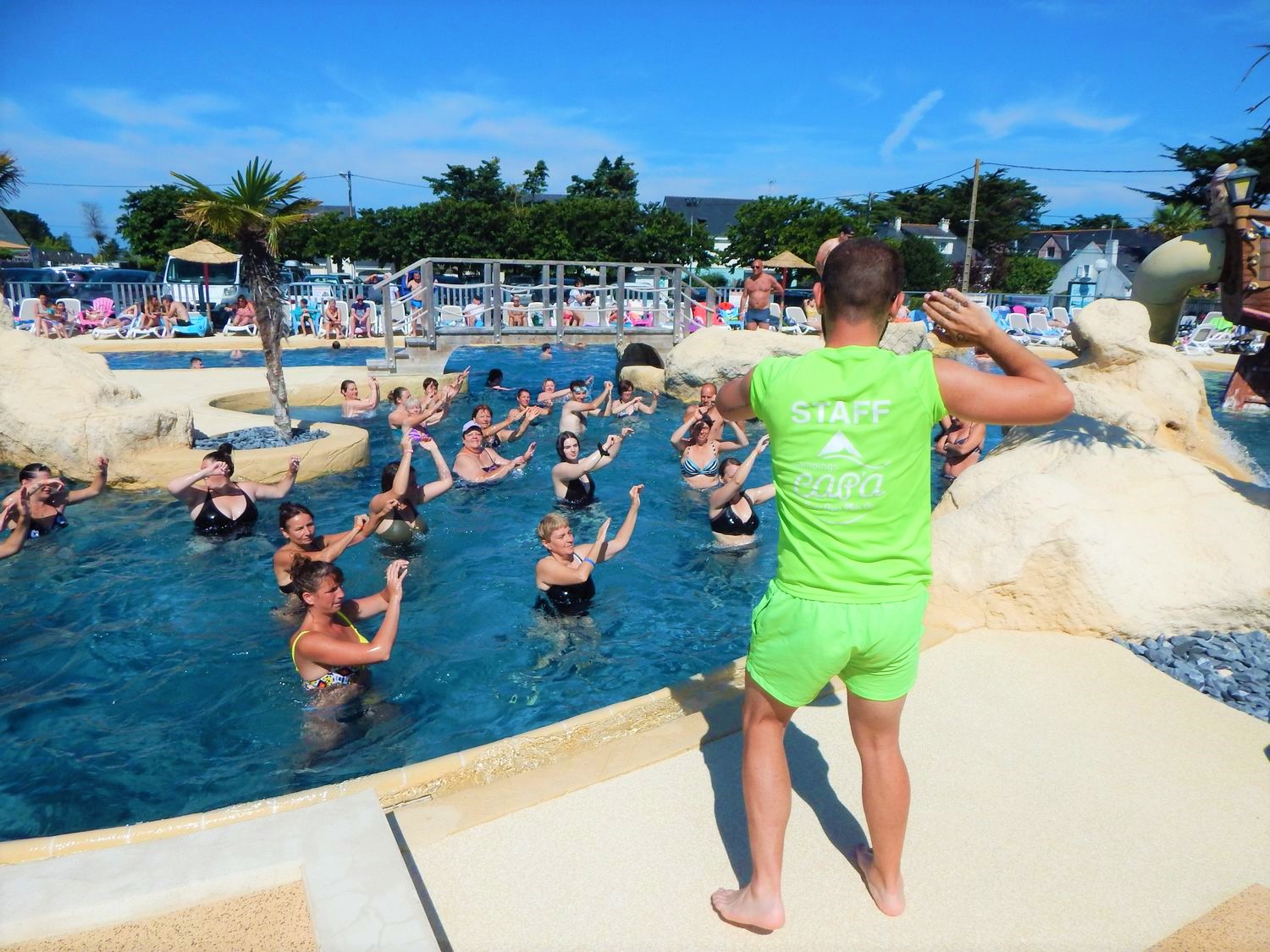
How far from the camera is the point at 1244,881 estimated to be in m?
2.53

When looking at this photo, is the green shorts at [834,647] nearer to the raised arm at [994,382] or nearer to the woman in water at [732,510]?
the raised arm at [994,382]

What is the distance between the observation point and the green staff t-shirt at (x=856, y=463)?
203cm

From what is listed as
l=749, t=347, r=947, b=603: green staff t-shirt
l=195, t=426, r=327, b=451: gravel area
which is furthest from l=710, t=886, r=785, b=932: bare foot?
l=195, t=426, r=327, b=451: gravel area

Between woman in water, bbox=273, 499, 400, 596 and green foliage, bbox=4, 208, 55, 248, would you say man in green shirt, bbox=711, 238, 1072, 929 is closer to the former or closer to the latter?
woman in water, bbox=273, 499, 400, 596

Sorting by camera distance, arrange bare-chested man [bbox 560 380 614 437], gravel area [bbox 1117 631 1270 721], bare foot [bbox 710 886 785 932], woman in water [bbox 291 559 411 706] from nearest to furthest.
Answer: bare foot [bbox 710 886 785 932] → gravel area [bbox 1117 631 1270 721] → woman in water [bbox 291 559 411 706] → bare-chested man [bbox 560 380 614 437]

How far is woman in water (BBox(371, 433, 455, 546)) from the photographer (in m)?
6.70

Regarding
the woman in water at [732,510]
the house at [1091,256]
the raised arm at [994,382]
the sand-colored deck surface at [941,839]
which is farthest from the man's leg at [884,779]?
the house at [1091,256]

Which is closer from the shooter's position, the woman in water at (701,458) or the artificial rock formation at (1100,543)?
the artificial rock formation at (1100,543)

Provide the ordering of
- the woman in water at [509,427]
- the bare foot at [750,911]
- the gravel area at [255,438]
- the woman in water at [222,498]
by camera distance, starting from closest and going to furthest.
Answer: the bare foot at [750,911] < the woman in water at [222,498] < the gravel area at [255,438] < the woman in water at [509,427]

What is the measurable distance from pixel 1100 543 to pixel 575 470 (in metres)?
4.91

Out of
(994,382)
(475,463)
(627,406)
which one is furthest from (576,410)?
(994,382)

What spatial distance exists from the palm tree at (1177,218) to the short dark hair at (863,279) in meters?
40.2

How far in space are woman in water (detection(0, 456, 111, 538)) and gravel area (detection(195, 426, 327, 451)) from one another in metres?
1.71

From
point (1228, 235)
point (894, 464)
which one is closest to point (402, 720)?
point (894, 464)
